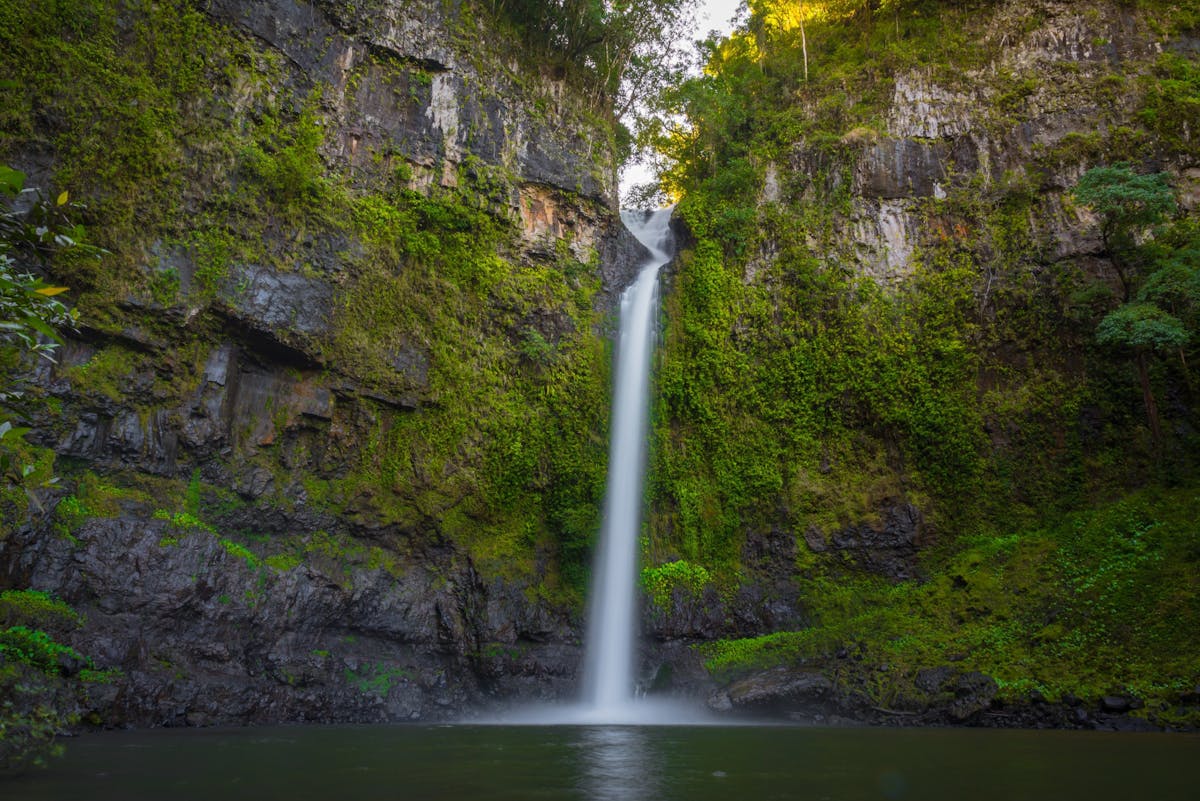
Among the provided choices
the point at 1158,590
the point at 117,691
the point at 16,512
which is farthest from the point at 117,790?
the point at 1158,590

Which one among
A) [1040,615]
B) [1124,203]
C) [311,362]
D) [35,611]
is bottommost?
[35,611]

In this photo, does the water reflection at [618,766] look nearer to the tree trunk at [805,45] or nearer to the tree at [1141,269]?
the tree at [1141,269]

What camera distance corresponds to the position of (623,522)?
1677 cm

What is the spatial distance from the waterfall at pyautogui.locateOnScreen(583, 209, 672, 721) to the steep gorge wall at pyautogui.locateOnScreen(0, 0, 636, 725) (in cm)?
50

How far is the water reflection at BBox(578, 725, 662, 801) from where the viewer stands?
540 centimetres

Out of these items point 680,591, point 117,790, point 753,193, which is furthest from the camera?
point 753,193

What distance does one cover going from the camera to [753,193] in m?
20.2

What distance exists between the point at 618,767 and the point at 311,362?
10992 millimetres

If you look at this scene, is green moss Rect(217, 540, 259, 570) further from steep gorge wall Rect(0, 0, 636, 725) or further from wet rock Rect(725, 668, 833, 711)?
wet rock Rect(725, 668, 833, 711)

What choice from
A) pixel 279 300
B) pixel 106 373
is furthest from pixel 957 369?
pixel 106 373

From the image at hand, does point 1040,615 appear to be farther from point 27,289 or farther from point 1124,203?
point 27,289

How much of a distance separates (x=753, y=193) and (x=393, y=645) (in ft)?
50.0

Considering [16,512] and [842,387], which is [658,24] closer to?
[842,387]

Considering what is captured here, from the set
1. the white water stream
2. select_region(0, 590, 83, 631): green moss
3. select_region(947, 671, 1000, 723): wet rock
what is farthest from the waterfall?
select_region(0, 590, 83, 631): green moss
